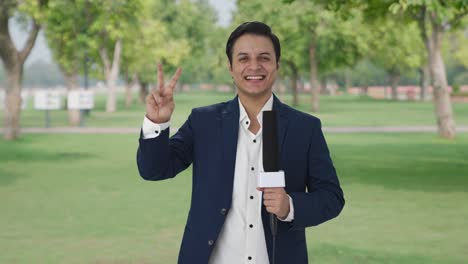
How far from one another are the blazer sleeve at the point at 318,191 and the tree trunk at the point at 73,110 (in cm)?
3292

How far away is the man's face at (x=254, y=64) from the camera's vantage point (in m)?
3.38

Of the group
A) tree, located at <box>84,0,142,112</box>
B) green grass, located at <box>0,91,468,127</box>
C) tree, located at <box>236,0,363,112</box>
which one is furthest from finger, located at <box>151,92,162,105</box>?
tree, located at <box>236,0,363,112</box>

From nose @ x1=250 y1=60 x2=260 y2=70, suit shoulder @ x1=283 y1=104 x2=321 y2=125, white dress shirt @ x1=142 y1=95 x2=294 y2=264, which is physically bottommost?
white dress shirt @ x1=142 y1=95 x2=294 y2=264

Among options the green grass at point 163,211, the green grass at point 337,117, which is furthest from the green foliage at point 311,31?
the green grass at point 163,211

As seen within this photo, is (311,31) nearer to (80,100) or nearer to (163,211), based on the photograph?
(80,100)

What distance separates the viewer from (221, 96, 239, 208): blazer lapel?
3.43 metres

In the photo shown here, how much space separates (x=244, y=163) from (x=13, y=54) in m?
23.6

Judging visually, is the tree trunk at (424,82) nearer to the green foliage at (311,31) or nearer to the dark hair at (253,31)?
the green foliage at (311,31)

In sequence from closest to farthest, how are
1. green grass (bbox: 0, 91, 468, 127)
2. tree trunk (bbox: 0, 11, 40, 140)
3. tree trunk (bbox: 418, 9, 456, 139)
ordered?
tree trunk (bbox: 0, 11, 40, 140) < tree trunk (bbox: 418, 9, 456, 139) < green grass (bbox: 0, 91, 468, 127)

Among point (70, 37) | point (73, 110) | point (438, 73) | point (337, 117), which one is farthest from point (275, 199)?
point (337, 117)

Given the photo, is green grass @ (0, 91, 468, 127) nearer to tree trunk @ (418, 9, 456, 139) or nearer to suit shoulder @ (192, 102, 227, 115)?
tree trunk @ (418, 9, 456, 139)

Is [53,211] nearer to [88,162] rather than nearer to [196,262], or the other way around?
[88,162]

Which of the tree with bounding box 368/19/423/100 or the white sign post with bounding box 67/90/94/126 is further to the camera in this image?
the tree with bounding box 368/19/423/100

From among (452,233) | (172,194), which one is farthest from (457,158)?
(452,233)
